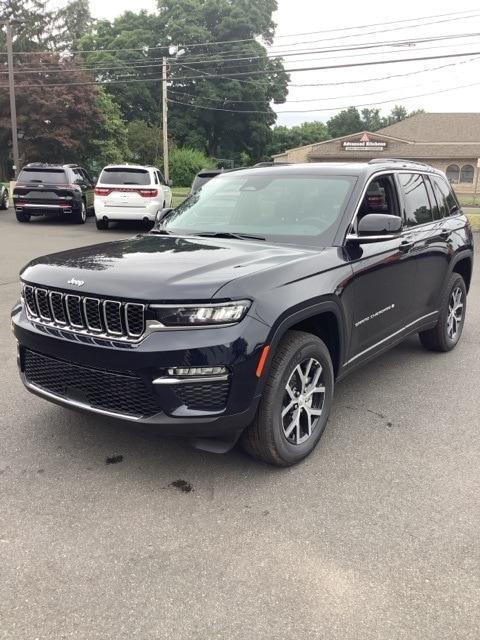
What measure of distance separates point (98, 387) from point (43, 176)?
615 inches

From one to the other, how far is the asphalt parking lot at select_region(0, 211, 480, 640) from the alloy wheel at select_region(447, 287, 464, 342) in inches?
67.5

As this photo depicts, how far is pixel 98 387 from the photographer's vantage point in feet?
10.4

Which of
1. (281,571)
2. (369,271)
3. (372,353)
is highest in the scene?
(369,271)

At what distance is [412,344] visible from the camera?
629 centimetres

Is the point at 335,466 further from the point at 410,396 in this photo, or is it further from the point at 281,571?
the point at 410,396

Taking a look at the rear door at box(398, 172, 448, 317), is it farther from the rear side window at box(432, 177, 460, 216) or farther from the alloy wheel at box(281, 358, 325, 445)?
the alloy wheel at box(281, 358, 325, 445)

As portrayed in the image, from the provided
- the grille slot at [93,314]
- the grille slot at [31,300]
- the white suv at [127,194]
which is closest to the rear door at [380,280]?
the grille slot at [93,314]

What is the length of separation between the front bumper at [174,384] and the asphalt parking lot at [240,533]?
0.75 feet

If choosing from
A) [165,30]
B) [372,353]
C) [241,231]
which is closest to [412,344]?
[372,353]

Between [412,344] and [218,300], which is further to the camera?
[412,344]

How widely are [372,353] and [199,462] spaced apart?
1.57 meters

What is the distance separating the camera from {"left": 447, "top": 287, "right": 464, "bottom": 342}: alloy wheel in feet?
19.6

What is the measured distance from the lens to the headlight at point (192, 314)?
2.98 m

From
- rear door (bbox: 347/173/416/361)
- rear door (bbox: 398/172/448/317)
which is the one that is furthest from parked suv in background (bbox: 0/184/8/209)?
rear door (bbox: 347/173/416/361)
